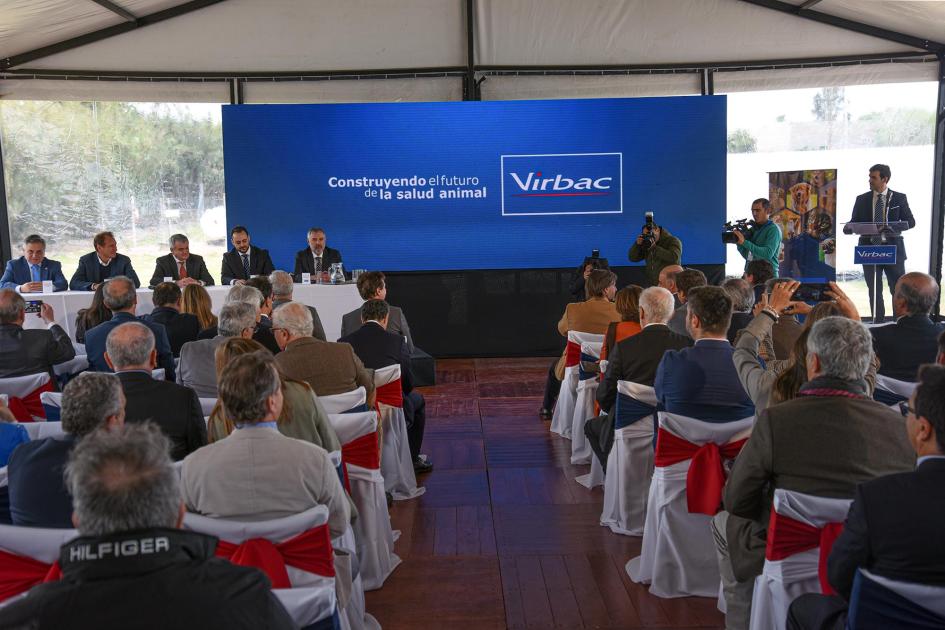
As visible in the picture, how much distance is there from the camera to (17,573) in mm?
1994

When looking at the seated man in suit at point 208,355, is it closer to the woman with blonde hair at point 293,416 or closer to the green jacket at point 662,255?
the woman with blonde hair at point 293,416

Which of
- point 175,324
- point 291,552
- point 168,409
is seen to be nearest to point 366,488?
point 168,409

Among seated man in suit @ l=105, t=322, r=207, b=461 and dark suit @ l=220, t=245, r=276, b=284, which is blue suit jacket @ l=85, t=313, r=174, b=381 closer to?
seated man in suit @ l=105, t=322, r=207, b=461

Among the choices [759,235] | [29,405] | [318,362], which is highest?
[759,235]

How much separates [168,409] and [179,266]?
5421mm

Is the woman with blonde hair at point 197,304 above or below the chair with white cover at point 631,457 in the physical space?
above

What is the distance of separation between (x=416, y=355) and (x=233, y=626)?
6392 millimetres

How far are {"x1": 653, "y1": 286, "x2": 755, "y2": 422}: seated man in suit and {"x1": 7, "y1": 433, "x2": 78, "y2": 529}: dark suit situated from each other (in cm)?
226

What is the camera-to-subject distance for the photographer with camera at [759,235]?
7871 mm

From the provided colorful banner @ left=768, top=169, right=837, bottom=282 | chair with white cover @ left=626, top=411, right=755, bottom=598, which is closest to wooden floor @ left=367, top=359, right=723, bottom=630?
chair with white cover @ left=626, top=411, right=755, bottom=598

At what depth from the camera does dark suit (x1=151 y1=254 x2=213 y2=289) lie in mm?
8031

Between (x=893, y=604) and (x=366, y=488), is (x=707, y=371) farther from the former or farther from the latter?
(x=893, y=604)

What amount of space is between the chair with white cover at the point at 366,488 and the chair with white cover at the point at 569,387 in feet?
7.31

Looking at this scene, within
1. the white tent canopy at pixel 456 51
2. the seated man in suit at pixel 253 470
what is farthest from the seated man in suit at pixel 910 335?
the white tent canopy at pixel 456 51
